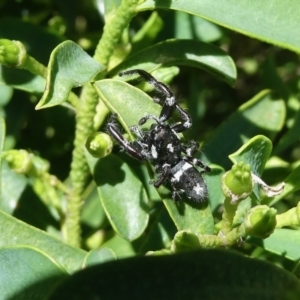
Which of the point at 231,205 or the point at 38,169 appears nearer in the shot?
the point at 231,205

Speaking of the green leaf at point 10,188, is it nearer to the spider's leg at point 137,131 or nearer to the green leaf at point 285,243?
the spider's leg at point 137,131

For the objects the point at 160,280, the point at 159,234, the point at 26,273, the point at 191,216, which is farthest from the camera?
the point at 159,234

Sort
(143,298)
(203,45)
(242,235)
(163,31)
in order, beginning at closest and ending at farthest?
(143,298) < (242,235) < (203,45) < (163,31)

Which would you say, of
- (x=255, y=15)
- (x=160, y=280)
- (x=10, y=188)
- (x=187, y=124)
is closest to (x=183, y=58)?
(x=187, y=124)

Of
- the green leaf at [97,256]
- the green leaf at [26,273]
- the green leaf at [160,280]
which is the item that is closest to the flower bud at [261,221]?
the green leaf at [160,280]

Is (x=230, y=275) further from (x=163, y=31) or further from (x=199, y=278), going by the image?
(x=163, y=31)

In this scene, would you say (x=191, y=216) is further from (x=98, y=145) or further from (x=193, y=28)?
(x=193, y=28)

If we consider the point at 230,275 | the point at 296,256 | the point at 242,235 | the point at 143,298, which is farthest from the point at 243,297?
the point at 296,256
